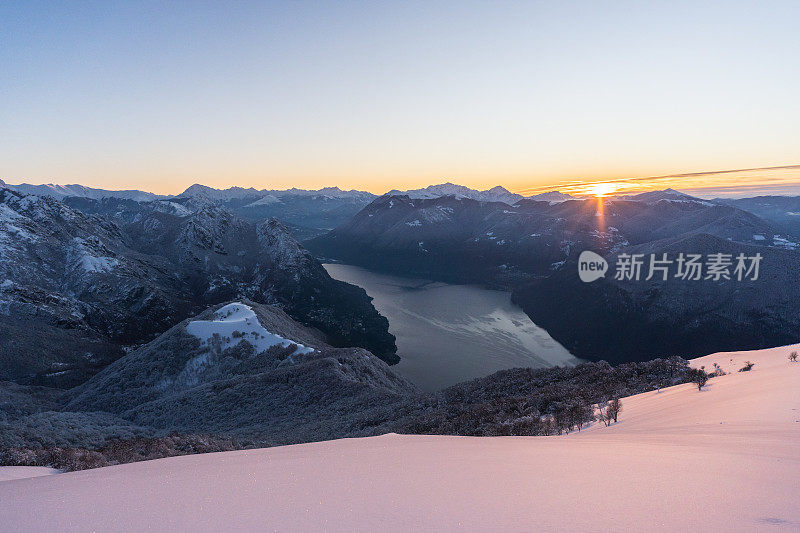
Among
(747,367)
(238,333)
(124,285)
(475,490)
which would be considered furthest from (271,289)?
(475,490)

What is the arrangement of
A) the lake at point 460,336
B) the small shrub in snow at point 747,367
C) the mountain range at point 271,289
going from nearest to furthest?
the small shrub in snow at point 747,367 → the lake at point 460,336 → the mountain range at point 271,289

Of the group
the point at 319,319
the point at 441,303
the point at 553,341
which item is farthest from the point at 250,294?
the point at 553,341

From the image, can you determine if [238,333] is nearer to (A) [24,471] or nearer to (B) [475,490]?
(A) [24,471]

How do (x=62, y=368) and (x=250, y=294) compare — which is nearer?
(x=62, y=368)

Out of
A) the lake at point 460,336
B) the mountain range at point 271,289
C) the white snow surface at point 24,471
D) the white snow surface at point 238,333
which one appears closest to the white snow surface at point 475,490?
the white snow surface at point 24,471

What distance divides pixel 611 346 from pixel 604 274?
1504 inches

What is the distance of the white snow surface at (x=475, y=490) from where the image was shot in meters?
3.17

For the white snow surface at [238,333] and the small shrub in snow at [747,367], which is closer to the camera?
the small shrub in snow at [747,367]

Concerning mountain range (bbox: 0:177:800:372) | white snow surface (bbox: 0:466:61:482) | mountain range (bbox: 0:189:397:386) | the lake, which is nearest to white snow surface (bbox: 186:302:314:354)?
white snow surface (bbox: 0:466:61:482)

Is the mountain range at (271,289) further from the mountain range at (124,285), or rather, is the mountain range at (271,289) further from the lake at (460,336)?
the lake at (460,336)

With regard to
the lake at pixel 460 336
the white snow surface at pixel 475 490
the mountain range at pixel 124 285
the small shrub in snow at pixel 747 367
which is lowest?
the lake at pixel 460 336

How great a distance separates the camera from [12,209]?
12875cm

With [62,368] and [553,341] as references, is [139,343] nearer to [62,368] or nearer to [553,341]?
[62,368]

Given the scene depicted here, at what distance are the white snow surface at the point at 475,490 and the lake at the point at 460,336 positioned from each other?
70.7m
